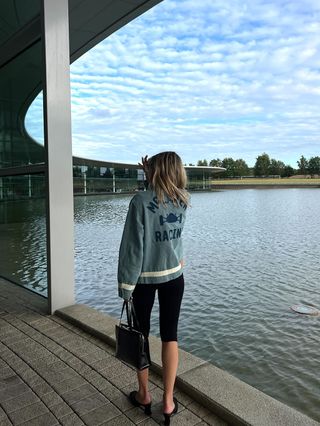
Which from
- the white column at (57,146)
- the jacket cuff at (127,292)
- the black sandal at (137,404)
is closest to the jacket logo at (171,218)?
the jacket cuff at (127,292)

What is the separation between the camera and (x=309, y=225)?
17.0 meters

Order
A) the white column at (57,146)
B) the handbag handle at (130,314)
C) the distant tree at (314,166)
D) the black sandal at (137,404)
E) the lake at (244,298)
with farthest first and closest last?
the distant tree at (314,166) → the white column at (57,146) → the lake at (244,298) → the black sandal at (137,404) → the handbag handle at (130,314)

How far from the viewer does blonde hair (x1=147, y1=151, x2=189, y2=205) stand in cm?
274

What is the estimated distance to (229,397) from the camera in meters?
3.03

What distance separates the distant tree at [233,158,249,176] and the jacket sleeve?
385 feet

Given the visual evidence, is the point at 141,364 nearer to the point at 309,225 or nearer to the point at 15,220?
the point at 15,220

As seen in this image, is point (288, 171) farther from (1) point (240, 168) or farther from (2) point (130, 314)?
(2) point (130, 314)

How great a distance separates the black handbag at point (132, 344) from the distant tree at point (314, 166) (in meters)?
120

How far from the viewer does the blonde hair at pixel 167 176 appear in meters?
2.74

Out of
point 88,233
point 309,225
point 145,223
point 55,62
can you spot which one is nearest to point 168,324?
point 145,223

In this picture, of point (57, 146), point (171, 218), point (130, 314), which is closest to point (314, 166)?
point (57, 146)

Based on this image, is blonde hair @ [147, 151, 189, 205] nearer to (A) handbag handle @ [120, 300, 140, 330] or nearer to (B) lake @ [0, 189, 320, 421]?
(A) handbag handle @ [120, 300, 140, 330]

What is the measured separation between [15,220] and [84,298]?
214 centimetres

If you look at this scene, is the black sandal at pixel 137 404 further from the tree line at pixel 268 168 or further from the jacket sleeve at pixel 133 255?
the tree line at pixel 268 168
